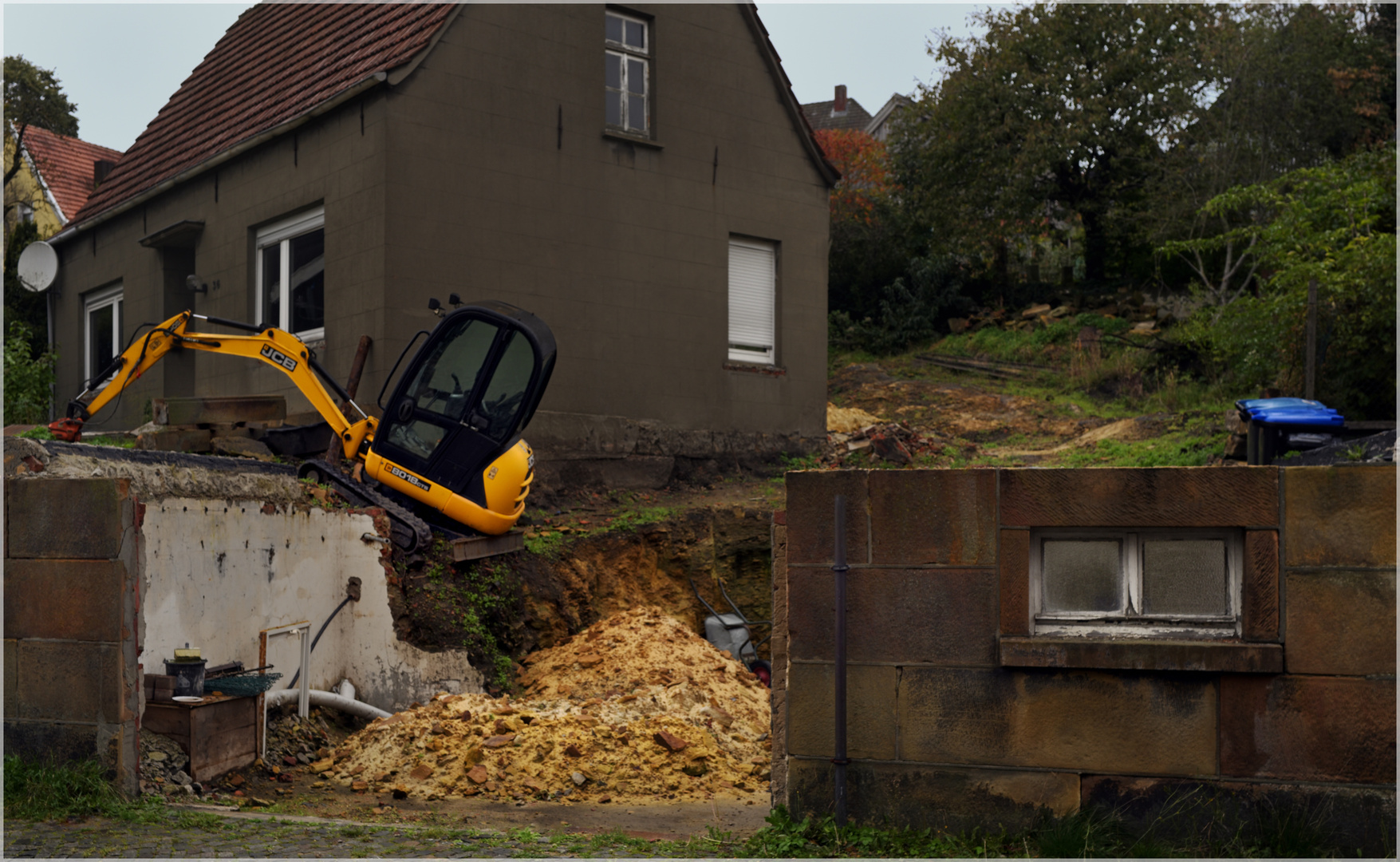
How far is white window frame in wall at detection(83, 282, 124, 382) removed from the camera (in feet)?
58.5

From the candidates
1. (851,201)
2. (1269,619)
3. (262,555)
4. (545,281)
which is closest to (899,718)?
(1269,619)

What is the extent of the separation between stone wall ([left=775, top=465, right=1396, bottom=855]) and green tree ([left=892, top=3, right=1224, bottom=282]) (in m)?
25.0

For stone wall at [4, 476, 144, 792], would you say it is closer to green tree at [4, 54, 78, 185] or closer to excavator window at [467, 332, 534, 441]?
excavator window at [467, 332, 534, 441]

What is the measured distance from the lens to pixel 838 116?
5069cm

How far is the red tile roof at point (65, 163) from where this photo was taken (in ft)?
81.1

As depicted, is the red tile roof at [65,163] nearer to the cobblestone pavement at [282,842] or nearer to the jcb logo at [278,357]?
the jcb logo at [278,357]

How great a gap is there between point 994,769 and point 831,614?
1113 millimetres

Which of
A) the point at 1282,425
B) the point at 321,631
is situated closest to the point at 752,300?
the point at 1282,425

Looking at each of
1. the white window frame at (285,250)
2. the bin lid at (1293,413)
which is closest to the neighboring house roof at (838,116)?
the white window frame at (285,250)

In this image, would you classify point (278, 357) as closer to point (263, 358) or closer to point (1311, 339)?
point (263, 358)

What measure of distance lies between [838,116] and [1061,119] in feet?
72.5

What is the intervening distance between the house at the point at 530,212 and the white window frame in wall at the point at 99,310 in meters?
0.08

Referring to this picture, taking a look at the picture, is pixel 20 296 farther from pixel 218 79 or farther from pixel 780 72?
pixel 780 72

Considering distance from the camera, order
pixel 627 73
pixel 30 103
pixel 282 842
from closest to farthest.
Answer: pixel 282 842
pixel 627 73
pixel 30 103
